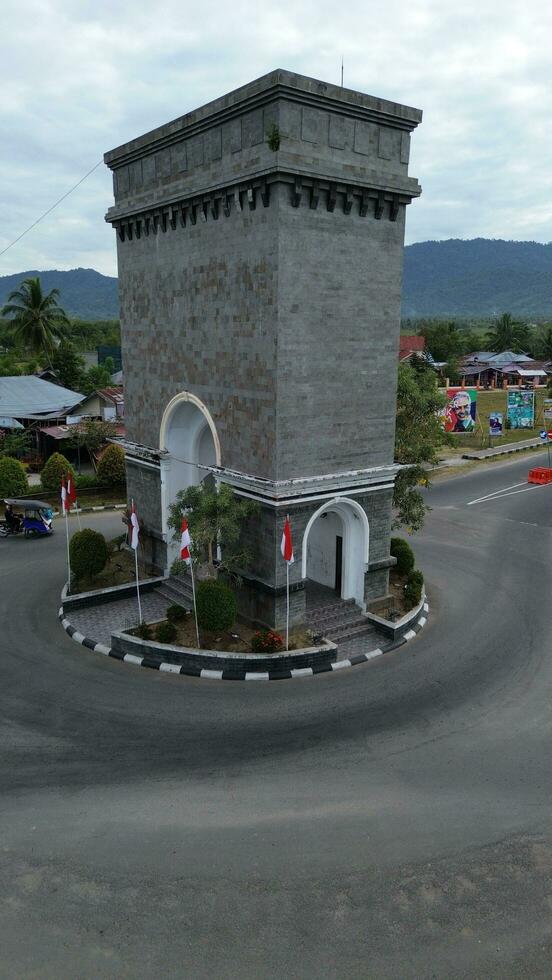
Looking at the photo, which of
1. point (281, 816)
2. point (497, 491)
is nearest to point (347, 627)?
point (281, 816)

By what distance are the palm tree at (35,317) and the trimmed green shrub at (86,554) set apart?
144ft

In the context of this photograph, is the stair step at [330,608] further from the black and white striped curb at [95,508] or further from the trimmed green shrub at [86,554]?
the black and white striped curb at [95,508]

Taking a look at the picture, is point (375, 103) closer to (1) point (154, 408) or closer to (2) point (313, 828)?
(1) point (154, 408)

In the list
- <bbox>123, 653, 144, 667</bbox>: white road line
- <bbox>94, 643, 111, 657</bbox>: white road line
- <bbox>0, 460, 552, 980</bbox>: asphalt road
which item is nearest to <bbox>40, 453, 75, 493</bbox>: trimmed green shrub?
<bbox>0, 460, 552, 980</bbox>: asphalt road

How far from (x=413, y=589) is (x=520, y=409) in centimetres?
5238

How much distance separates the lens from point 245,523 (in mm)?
21109

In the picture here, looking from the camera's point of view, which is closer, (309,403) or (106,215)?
(309,403)

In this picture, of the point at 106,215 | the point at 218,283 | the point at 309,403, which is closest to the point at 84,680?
the point at 309,403

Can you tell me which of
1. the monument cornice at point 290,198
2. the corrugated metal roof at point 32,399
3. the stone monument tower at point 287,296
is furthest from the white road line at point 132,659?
the corrugated metal roof at point 32,399

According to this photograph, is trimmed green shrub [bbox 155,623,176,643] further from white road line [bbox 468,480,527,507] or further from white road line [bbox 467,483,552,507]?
white road line [bbox 468,480,527,507]

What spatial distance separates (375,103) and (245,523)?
12.9 m

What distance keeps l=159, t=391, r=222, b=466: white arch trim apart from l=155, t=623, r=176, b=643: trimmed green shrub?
218 inches

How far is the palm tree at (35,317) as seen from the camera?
62375mm

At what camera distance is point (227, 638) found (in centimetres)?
2078
